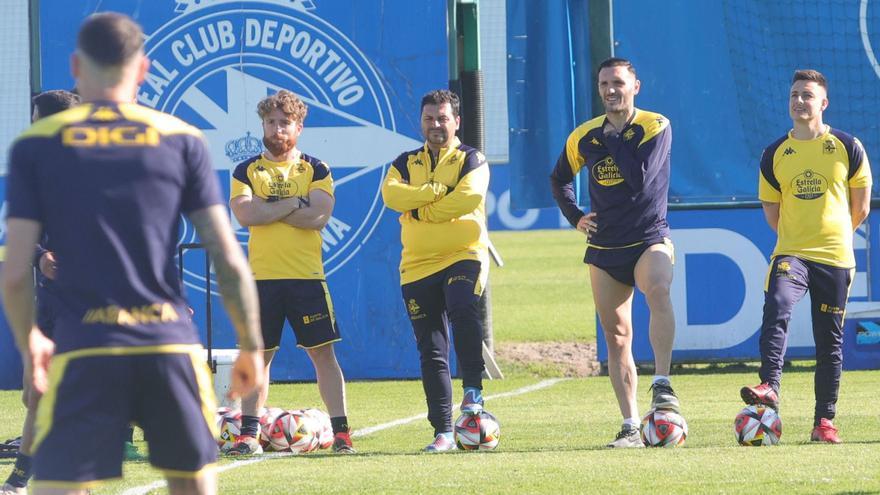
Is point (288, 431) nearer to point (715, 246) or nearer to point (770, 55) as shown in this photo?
point (715, 246)

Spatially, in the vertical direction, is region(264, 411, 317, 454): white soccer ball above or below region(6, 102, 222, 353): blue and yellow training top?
below

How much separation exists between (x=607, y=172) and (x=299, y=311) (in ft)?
6.66

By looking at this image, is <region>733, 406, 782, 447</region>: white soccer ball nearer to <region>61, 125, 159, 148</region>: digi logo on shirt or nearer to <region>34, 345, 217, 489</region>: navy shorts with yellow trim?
<region>34, 345, 217, 489</region>: navy shorts with yellow trim

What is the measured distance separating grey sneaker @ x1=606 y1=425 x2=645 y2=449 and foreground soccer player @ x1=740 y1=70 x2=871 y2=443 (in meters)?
0.81

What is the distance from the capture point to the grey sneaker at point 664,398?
8.53m

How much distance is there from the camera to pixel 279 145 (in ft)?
29.4

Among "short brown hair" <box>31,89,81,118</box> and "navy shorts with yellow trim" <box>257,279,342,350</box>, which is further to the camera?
"navy shorts with yellow trim" <box>257,279,342,350</box>

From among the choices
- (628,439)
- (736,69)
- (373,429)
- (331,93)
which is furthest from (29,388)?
(736,69)

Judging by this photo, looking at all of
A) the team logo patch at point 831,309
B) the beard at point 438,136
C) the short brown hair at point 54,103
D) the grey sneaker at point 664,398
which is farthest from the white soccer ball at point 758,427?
the short brown hair at point 54,103

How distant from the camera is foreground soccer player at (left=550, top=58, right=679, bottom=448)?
28.5 ft

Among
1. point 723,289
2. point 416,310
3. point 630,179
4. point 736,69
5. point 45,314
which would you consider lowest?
point 723,289

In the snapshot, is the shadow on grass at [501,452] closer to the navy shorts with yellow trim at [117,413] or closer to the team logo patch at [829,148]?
the team logo patch at [829,148]

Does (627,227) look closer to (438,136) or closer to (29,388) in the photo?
(438,136)

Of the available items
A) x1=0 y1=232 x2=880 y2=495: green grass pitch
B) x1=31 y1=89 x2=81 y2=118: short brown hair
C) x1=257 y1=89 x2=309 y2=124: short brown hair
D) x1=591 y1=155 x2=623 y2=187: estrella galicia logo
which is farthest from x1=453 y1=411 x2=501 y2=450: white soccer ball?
x1=31 y1=89 x2=81 y2=118: short brown hair
